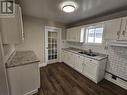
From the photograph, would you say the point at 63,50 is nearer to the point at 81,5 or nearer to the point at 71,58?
the point at 71,58

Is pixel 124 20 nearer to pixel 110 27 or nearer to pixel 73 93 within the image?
pixel 110 27

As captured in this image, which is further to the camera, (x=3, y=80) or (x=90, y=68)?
(x=90, y=68)

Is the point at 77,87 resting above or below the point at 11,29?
A: below

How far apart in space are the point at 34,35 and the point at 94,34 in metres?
2.74

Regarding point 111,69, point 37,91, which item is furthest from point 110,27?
point 37,91

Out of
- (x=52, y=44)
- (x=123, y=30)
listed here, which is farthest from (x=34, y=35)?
(x=123, y=30)

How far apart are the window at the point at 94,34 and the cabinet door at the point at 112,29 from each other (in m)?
0.40

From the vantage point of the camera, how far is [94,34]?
9.86 feet

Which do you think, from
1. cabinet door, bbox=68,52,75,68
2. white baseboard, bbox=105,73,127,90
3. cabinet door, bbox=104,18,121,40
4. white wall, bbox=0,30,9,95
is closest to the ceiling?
cabinet door, bbox=104,18,121,40

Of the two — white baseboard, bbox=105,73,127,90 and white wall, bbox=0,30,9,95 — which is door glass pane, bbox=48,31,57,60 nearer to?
white wall, bbox=0,30,9,95

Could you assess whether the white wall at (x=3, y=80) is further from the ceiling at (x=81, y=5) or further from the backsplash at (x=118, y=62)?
the backsplash at (x=118, y=62)

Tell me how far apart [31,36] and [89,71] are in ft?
9.47

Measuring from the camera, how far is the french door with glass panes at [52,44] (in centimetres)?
375

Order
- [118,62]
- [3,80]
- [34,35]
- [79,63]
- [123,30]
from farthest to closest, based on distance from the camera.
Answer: [34,35], [79,63], [118,62], [123,30], [3,80]
